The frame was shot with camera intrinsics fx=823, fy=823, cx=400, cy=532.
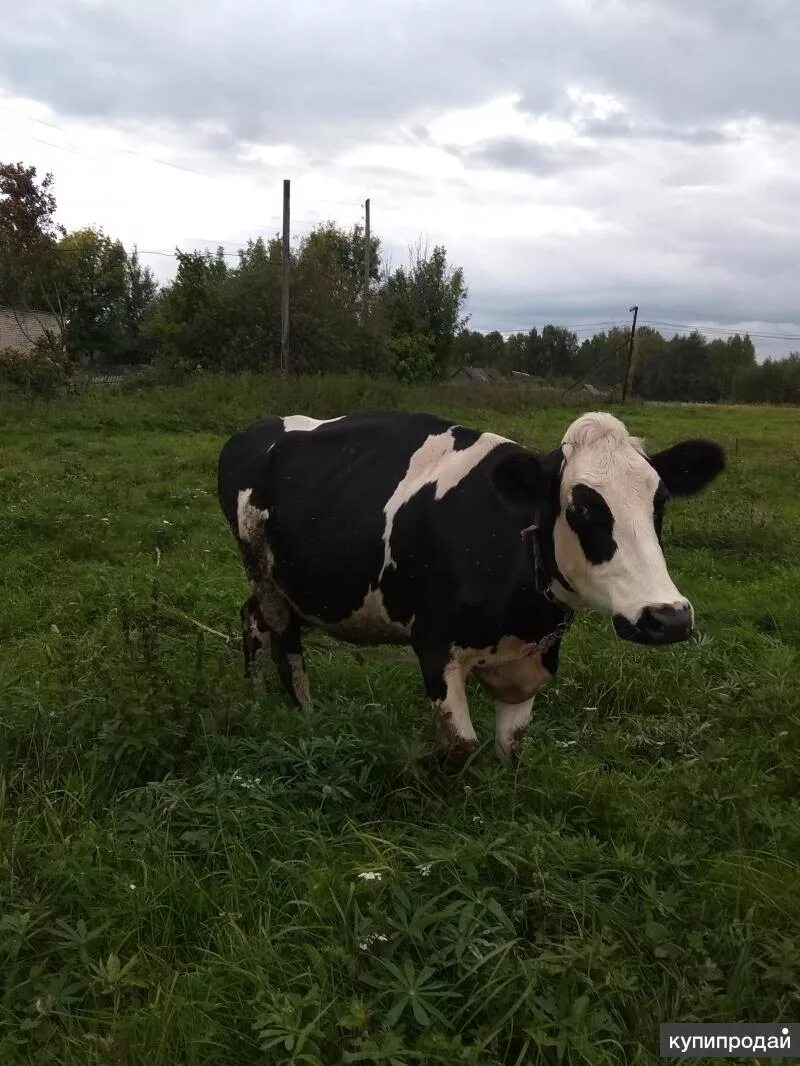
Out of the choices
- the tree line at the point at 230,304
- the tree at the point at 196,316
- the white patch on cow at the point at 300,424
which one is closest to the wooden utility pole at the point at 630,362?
the tree line at the point at 230,304

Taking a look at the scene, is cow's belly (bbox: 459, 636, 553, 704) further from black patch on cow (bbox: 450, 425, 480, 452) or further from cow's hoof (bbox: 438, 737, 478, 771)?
black patch on cow (bbox: 450, 425, 480, 452)

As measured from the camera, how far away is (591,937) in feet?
7.80

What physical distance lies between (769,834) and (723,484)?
8.67 metres

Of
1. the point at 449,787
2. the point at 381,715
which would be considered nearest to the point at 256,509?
the point at 381,715

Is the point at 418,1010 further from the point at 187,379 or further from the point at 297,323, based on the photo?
the point at 297,323

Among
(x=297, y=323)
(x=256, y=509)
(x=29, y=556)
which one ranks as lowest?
(x=29, y=556)

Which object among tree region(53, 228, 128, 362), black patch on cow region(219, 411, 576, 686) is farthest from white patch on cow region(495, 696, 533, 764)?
tree region(53, 228, 128, 362)

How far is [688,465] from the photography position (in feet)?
10.2

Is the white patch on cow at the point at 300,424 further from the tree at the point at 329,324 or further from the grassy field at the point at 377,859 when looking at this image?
the tree at the point at 329,324

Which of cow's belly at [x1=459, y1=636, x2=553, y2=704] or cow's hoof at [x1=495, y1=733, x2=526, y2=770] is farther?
cow's hoof at [x1=495, y1=733, x2=526, y2=770]

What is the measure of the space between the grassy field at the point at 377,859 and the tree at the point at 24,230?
19.1 m

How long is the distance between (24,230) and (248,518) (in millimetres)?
20317

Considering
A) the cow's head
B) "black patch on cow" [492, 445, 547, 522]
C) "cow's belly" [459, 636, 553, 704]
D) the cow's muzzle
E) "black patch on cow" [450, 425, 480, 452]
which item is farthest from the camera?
"black patch on cow" [450, 425, 480, 452]

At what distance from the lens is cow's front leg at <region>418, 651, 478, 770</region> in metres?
3.32
